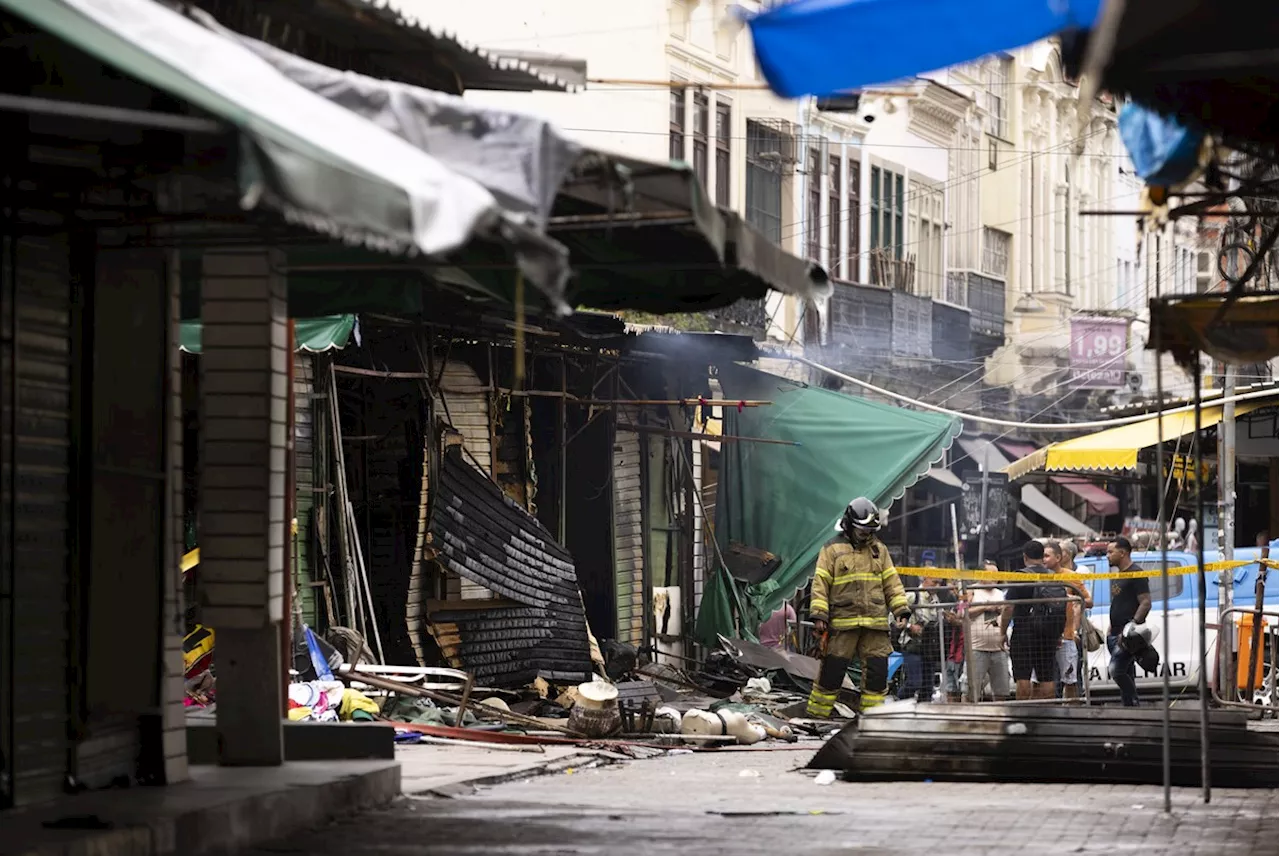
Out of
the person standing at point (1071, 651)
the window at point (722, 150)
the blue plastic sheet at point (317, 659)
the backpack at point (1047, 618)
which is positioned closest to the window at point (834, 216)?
the window at point (722, 150)

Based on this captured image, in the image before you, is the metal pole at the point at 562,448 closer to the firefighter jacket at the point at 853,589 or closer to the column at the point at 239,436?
the firefighter jacket at the point at 853,589

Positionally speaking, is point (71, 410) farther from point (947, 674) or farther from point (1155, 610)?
point (1155, 610)

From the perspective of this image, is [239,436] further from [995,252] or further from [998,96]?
[998,96]

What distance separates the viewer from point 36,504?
971 centimetres

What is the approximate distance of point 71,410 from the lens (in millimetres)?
10055

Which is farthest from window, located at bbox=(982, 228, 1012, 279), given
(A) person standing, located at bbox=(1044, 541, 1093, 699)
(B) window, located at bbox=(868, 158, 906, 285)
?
(A) person standing, located at bbox=(1044, 541, 1093, 699)

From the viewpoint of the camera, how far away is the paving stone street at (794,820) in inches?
401

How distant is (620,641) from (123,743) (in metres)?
12.3

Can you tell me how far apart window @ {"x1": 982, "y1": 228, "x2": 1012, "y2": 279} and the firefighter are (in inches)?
1081

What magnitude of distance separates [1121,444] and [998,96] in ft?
60.0

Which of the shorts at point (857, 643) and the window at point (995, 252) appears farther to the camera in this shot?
the window at point (995, 252)

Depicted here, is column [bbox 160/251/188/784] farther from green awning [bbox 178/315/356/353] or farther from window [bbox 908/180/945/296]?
window [bbox 908/180/945/296]

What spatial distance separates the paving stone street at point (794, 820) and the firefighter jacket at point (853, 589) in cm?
289

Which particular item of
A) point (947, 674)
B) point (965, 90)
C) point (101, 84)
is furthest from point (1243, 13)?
point (965, 90)
